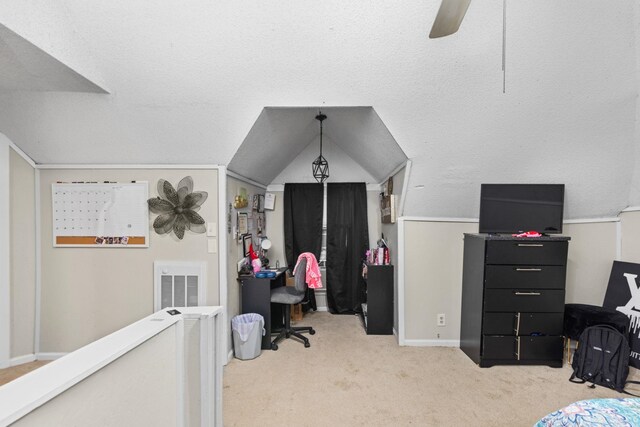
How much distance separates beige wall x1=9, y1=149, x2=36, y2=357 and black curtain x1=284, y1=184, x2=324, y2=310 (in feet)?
8.43

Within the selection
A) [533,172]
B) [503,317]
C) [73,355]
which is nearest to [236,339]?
[73,355]

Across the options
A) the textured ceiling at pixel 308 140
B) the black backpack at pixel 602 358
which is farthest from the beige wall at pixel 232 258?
the black backpack at pixel 602 358

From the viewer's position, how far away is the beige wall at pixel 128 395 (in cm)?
80

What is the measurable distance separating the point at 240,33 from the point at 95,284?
2.49m

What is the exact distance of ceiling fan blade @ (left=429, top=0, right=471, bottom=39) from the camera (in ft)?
3.71

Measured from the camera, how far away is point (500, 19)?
184 cm

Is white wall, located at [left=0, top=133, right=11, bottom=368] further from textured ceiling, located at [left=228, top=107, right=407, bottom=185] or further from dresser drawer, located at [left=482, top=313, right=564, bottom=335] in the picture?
dresser drawer, located at [left=482, top=313, right=564, bottom=335]

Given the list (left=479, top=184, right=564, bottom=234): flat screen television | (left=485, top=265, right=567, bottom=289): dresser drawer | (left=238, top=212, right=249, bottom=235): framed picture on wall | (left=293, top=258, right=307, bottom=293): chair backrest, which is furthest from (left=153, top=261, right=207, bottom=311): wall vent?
(left=479, top=184, right=564, bottom=234): flat screen television

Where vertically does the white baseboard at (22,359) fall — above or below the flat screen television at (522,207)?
below

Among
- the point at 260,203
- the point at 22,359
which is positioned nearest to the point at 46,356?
the point at 22,359

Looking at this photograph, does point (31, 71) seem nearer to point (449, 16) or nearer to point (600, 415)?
point (449, 16)

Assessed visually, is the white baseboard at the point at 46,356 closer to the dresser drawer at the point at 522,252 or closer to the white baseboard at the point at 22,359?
the white baseboard at the point at 22,359

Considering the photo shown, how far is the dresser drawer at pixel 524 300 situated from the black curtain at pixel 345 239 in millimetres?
1718

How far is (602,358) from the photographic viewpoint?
7.36ft
